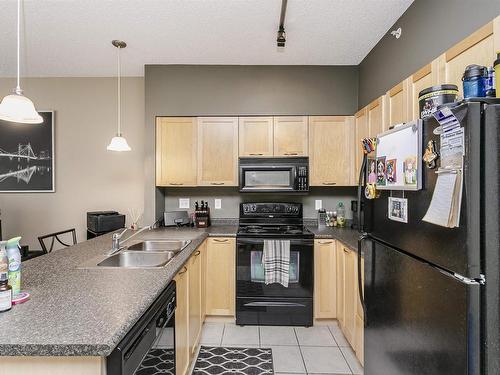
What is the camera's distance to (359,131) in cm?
297

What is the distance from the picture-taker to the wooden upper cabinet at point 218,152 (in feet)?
A: 10.5

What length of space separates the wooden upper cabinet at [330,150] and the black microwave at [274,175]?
131 mm

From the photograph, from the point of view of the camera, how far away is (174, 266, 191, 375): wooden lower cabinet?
66.4 inches

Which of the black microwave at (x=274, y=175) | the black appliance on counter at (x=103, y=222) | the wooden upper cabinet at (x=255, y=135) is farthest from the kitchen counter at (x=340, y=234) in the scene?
the black appliance on counter at (x=103, y=222)

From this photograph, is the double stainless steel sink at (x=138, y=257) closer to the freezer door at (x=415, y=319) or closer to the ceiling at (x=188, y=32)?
the freezer door at (x=415, y=319)

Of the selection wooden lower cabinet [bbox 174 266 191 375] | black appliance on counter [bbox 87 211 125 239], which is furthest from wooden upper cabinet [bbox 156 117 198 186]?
wooden lower cabinet [bbox 174 266 191 375]

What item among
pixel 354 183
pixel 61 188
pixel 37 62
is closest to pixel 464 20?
pixel 354 183

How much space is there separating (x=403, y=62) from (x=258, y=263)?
214 cm

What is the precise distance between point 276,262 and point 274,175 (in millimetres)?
932

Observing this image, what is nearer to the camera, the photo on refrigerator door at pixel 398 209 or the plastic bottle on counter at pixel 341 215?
the photo on refrigerator door at pixel 398 209

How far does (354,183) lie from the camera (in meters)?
3.12

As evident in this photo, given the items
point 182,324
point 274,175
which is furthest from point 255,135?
point 182,324

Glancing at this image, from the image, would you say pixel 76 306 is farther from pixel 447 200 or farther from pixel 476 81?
pixel 476 81

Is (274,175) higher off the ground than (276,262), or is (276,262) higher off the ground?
(274,175)
